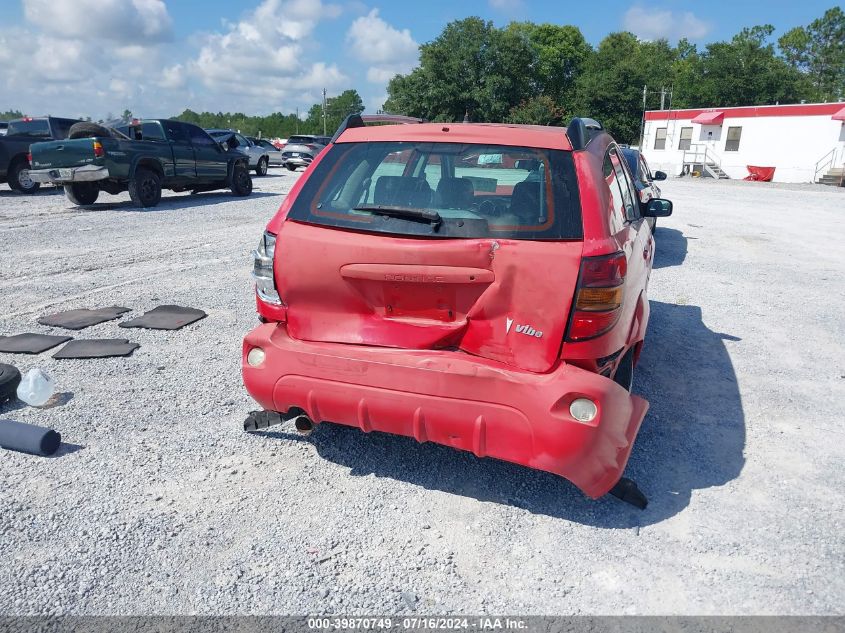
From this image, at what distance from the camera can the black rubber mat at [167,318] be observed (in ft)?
18.2

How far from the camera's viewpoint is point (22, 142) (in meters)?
15.0

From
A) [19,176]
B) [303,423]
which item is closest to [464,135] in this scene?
[303,423]

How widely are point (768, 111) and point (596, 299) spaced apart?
41952mm

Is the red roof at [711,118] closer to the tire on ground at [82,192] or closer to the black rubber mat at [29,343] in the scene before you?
the tire on ground at [82,192]

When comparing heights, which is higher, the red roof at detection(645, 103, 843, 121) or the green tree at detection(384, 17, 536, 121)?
the green tree at detection(384, 17, 536, 121)

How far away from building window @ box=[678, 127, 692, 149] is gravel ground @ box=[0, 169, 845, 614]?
4227cm

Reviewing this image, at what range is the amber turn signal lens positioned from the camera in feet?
9.12

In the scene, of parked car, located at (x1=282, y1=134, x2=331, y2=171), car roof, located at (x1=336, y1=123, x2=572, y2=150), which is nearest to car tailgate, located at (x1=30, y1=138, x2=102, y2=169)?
car roof, located at (x1=336, y1=123, x2=572, y2=150)

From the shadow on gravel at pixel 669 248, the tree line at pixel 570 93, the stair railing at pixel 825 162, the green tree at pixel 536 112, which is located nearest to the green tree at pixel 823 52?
the tree line at pixel 570 93

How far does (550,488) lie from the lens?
325cm

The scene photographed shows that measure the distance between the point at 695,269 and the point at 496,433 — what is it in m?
7.36

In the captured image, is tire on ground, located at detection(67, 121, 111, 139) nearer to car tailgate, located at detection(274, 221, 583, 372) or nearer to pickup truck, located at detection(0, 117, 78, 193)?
pickup truck, located at detection(0, 117, 78, 193)

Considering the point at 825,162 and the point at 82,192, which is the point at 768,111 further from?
the point at 82,192

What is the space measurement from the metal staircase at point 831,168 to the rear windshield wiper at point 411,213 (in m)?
38.3
